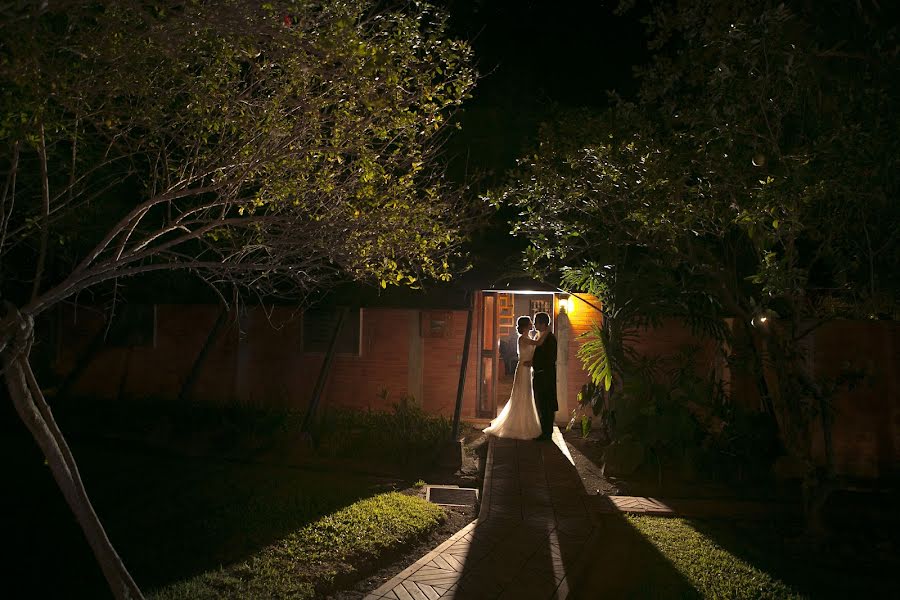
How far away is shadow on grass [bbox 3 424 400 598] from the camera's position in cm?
617

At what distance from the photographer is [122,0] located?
17.2ft

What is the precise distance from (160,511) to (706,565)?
18.3 ft

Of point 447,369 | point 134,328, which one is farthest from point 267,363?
point 447,369

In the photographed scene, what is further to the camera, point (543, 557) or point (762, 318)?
point (762, 318)

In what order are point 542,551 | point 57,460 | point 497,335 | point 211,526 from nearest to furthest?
point 57,460, point 542,551, point 211,526, point 497,335

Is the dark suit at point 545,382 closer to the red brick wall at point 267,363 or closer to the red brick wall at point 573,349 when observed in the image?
the red brick wall at point 573,349

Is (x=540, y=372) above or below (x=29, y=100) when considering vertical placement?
below

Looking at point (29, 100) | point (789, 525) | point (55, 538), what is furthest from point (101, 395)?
point (789, 525)

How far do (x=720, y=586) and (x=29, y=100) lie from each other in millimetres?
6824

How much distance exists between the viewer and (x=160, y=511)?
7.72 m

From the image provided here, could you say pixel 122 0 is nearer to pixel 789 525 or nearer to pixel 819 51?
pixel 819 51

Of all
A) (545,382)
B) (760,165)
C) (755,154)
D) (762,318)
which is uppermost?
(755,154)

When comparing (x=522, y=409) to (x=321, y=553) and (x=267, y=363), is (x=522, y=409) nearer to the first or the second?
(x=267, y=363)

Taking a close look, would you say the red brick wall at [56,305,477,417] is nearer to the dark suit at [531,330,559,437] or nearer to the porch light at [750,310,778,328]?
the dark suit at [531,330,559,437]
